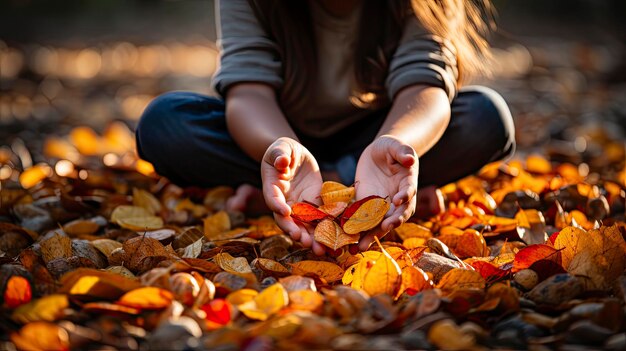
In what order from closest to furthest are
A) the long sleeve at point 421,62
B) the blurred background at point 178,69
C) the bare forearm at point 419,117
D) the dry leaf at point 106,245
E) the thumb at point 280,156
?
the thumb at point 280,156
the dry leaf at point 106,245
the bare forearm at point 419,117
the long sleeve at point 421,62
the blurred background at point 178,69

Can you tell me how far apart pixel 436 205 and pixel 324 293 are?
1.85 ft

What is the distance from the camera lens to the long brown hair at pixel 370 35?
165 centimetres

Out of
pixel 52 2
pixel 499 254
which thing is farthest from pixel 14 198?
pixel 52 2

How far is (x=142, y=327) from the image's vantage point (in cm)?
95

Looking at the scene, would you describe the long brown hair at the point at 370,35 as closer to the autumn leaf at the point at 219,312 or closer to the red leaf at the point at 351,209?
the red leaf at the point at 351,209

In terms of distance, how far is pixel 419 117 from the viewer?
4.83 feet

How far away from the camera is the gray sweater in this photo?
5.21 ft

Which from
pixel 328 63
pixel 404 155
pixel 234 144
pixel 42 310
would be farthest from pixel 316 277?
pixel 328 63

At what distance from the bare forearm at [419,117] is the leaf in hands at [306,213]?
261 mm

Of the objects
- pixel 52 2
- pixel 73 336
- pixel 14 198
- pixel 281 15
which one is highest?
pixel 281 15

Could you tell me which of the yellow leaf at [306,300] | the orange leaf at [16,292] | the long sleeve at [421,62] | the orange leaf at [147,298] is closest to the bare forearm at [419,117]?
the long sleeve at [421,62]

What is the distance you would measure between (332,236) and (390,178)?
17 centimetres

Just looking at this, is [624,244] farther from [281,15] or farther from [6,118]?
[6,118]

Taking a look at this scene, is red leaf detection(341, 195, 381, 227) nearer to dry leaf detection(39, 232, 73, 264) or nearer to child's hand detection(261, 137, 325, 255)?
child's hand detection(261, 137, 325, 255)
